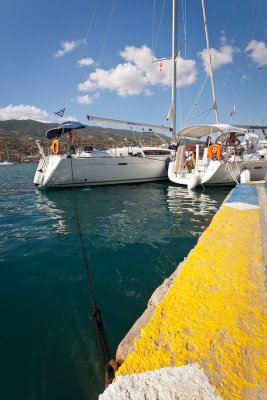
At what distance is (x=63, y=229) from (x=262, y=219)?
4533 mm

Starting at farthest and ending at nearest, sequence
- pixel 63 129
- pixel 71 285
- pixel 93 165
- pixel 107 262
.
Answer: pixel 63 129, pixel 93 165, pixel 107 262, pixel 71 285

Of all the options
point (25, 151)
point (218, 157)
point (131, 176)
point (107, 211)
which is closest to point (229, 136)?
point (218, 157)

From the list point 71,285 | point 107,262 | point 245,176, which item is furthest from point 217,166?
point 71,285

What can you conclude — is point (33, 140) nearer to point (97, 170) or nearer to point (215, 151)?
point (97, 170)

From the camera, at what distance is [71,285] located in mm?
2703

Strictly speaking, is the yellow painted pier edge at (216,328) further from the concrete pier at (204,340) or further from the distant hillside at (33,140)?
the distant hillside at (33,140)

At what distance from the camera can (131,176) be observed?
41.4 ft

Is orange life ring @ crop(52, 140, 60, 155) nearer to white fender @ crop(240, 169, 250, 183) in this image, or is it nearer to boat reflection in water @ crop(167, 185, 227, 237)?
boat reflection in water @ crop(167, 185, 227, 237)

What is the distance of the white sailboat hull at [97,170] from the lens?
10.7 meters

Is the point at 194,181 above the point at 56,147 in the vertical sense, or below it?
below

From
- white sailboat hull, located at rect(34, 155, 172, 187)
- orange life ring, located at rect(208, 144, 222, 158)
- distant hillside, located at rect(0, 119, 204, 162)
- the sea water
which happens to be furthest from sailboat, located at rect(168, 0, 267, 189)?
the sea water

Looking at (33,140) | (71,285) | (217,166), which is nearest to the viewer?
(71,285)

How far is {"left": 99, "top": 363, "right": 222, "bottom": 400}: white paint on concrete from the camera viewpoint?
78cm

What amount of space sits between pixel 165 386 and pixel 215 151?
1083cm
